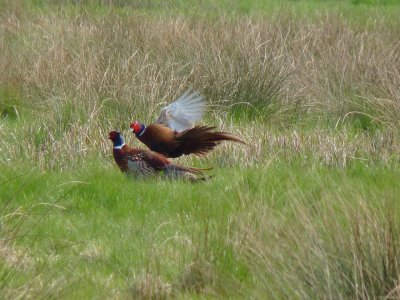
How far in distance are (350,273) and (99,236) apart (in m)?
1.88

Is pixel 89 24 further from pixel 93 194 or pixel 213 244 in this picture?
pixel 213 244

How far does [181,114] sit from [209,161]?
0.42 m

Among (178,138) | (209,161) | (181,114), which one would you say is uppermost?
(178,138)

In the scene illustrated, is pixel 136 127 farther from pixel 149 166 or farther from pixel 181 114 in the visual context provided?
pixel 181 114

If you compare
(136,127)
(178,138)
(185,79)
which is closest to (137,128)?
(136,127)

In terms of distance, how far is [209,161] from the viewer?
749 cm

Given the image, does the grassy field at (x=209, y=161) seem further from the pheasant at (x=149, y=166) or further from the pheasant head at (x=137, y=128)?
the pheasant head at (x=137, y=128)

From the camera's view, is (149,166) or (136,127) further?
(136,127)

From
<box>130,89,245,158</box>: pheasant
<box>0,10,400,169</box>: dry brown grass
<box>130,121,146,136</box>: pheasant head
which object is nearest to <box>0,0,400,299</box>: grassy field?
<box>0,10,400,169</box>: dry brown grass

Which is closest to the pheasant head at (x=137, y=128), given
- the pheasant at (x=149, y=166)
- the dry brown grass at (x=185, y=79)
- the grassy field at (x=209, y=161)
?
the pheasant at (x=149, y=166)

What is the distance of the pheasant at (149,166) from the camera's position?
22.4ft

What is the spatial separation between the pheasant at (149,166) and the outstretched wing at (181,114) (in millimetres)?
546

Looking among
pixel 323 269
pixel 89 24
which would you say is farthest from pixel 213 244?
pixel 89 24

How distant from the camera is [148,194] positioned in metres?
6.40
